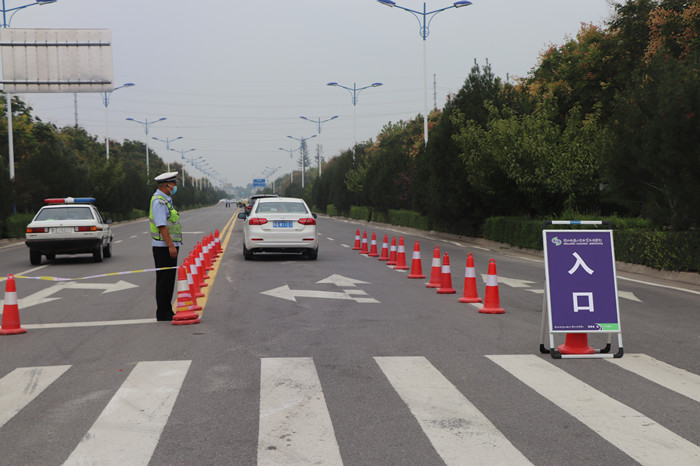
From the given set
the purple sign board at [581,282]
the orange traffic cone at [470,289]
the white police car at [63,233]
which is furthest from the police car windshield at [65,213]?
the purple sign board at [581,282]

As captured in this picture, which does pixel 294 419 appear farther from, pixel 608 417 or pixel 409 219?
pixel 409 219

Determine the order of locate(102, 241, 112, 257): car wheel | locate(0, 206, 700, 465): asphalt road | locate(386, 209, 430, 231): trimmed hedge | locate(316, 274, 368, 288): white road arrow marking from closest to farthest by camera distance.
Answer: locate(0, 206, 700, 465): asphalt road, locate(316, 274, 368, 288): white road arrow marking, locate(102, 241, 112, 257): car wheel, locate(386, 209, 430, 231): trimmed hedge

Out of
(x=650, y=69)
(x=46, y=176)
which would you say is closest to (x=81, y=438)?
(x=650, y=69)

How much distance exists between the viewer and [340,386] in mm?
6293

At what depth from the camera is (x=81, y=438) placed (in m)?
4.91

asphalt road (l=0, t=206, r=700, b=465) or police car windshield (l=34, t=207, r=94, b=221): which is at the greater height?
police car windshield (l=34, t=207, r=94, b=221)

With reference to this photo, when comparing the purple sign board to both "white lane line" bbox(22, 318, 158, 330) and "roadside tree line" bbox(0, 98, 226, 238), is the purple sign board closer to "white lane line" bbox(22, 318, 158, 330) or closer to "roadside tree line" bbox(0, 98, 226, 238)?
"white lane line" bbox(22, 318, 158, 330)

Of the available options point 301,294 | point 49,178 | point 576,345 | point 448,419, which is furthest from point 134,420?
point 49,178

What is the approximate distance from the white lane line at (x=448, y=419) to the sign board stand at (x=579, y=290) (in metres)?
1.41

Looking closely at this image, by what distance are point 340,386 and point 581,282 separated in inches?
110

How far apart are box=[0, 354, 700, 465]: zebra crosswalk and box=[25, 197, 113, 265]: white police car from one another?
12.7m

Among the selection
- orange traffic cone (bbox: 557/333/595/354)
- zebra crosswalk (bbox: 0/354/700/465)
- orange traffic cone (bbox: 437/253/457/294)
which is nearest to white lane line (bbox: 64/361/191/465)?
zebra crosswalk (bbox: 0/354/700/465)

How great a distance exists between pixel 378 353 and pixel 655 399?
9.08 feet

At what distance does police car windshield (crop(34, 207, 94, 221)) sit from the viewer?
19.6 meters
